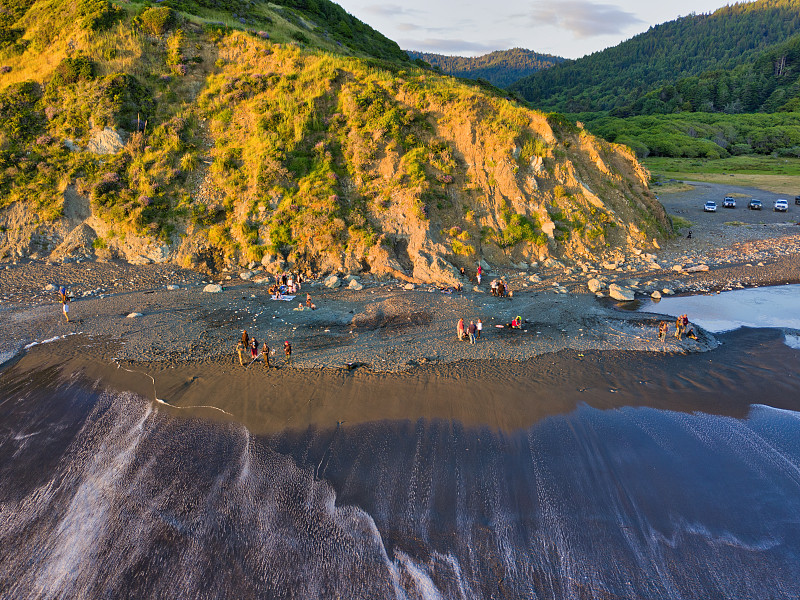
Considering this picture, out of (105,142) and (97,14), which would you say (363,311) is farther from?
(97,14)

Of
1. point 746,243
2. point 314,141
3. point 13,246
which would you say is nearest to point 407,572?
point 314,141

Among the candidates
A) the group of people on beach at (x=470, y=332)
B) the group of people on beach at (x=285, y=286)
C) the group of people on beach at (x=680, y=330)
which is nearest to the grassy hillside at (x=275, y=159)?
the group of people on beach at (x=285, y=286)

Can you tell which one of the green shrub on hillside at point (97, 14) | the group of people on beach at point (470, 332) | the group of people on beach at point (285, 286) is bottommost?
the group of people on beach at point (285, 286)

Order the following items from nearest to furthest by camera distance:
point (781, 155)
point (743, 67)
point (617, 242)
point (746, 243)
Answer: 1. point (617, 242)
2. point (746, 243)
3. point (781, 155)
4. point (743, 67)

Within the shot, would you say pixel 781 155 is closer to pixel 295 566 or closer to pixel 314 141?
pixel 314 141

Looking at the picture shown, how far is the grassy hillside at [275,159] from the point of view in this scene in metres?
33.7

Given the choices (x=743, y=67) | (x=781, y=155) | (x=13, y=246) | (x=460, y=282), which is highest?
(x=743, y=67)

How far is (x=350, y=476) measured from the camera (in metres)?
14.5

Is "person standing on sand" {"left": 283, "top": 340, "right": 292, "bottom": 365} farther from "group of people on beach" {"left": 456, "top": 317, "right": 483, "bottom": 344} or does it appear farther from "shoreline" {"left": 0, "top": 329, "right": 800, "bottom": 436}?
"group of people on beach" {"left": 456, "top": 317, "right": 483, "bottom": 344}

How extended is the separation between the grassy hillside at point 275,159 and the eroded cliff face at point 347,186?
0.50ft

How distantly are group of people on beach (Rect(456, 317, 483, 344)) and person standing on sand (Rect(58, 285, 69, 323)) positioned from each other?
24.7 m

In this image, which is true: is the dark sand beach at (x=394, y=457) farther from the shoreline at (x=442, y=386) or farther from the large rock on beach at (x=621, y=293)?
the large rock on beach at (x=621, y=293)

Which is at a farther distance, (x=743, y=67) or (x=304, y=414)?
(x=743, y=67)

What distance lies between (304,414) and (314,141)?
29475 millimetres
